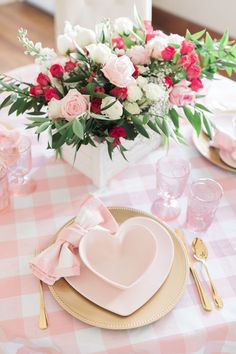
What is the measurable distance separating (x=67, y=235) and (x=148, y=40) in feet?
1.84

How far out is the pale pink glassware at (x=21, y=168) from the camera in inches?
49.9

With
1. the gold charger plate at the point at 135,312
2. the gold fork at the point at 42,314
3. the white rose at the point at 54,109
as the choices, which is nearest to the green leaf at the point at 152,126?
the white rose at the point at 54,109

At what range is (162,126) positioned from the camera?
3.65 feet

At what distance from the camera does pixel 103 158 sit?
48.4 inches

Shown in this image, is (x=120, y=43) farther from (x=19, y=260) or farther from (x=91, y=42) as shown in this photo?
(x=19, y=260)

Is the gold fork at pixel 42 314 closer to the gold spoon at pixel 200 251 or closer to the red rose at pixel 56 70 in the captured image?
the gold spoon at pixel 200 251

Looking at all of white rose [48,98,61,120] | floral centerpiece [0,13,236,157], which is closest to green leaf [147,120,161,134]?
floral centerpiece [0,13,236,157]

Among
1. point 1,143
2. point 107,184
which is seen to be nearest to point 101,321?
point 107,184

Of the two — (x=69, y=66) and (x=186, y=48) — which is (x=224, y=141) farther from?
(x=69, y=66)

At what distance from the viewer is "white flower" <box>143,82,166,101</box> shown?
3.53 ft

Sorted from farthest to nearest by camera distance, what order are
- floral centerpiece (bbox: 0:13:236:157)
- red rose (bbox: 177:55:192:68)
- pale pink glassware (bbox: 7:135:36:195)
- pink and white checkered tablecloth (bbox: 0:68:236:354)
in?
pale pink glassware (bbox: 7:135:36:195) < red rose (bbox: 177:55:192:68) < floral centerpiece (bbox: 0:13:236:157) < pink and white checkered tablecloth (bbox: 0:68:236:354)

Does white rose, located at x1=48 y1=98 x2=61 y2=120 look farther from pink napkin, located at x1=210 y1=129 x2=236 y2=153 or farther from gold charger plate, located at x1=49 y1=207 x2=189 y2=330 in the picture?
pink napkin, located at x1=210 y1=129 x2=236 y2=153

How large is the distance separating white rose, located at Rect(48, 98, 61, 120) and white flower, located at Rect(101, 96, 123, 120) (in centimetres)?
10

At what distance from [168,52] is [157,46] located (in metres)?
0.04
